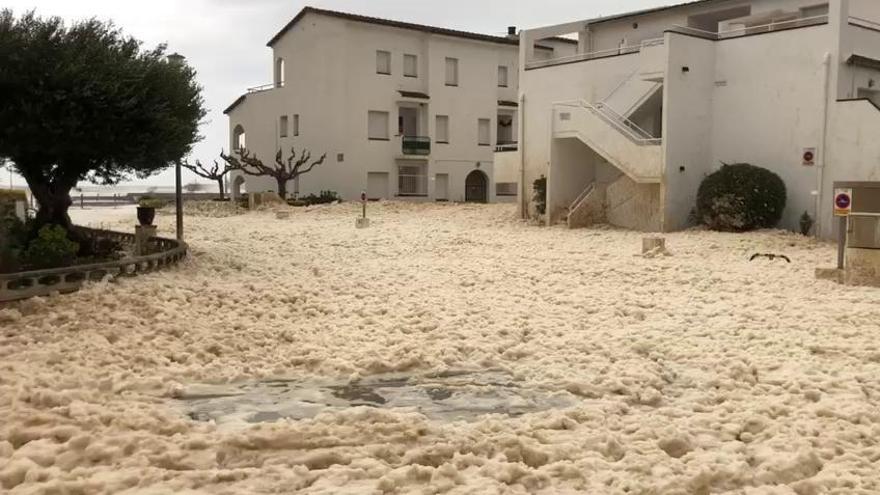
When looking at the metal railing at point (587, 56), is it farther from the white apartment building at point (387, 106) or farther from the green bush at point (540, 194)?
the white apartment building at point (387, 106)

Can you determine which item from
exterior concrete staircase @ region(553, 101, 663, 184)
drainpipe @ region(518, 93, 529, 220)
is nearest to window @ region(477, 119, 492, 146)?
drainpipe @ region(518, 93, 529, 220)

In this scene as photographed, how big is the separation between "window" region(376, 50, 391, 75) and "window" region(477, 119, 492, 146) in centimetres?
669

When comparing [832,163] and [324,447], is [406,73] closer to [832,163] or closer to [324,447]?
[832,163]

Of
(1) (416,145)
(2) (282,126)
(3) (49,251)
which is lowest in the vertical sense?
(3) (49,251)

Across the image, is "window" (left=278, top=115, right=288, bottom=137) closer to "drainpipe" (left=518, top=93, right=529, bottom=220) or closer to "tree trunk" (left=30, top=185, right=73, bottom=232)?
"drainpipe" (left=518, top=93, right=529, bottom=220)

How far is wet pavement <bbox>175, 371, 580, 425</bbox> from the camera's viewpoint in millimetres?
6945

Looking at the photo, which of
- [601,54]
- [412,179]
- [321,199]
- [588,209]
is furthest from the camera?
[412,179]

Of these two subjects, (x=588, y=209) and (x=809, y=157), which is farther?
(x=588, y=209)

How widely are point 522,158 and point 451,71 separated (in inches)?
707

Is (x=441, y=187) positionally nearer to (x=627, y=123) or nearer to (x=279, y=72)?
(x=279, y=72)

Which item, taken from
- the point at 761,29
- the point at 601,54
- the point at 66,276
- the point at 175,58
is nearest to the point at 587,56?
the point at 601,54

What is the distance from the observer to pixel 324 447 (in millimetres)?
5949

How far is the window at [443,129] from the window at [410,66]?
2929mm

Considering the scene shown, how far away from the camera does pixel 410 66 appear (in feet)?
152
